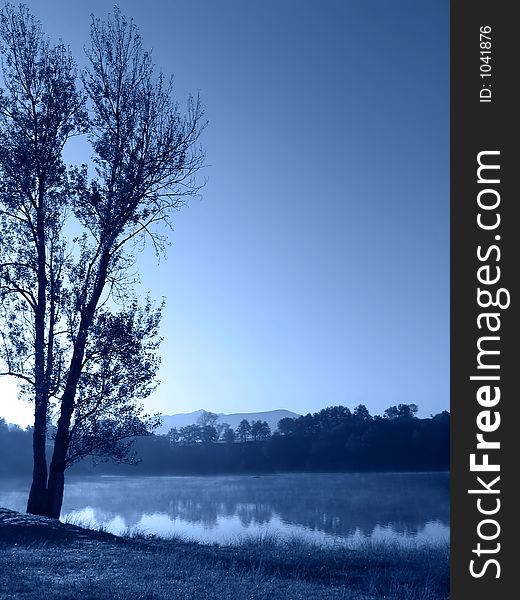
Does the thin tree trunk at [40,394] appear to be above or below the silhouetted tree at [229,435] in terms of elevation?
above

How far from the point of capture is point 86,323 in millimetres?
22234

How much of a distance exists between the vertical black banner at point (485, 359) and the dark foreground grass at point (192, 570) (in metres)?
3.08

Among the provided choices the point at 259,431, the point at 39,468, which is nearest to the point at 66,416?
the point at 39,468

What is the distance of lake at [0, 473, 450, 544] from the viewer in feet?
95.4

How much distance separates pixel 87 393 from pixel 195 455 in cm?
7700

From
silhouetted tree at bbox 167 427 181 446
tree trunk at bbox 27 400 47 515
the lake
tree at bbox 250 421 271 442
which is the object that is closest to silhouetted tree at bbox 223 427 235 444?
tree at bbox 250 421 271 442

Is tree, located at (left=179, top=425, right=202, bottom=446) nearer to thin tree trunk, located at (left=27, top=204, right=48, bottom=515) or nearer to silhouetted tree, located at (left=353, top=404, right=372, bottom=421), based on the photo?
silhouetted tree, located at (left=353, top=404, right=372, bottom=421)

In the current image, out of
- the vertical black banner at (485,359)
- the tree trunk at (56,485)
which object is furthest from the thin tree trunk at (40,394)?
the vertical black banner at (485,359)

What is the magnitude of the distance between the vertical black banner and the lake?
15.2 meters

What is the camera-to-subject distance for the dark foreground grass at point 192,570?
10.1 metres

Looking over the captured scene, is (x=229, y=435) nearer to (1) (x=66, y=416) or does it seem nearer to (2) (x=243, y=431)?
(2) (x=243, y=431)

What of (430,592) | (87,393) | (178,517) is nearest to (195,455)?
(178,517)

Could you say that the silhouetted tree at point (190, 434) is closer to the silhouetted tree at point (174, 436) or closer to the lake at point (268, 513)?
the silhouetted tree at point (174, 436)

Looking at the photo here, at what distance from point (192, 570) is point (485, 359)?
24.2 feet
